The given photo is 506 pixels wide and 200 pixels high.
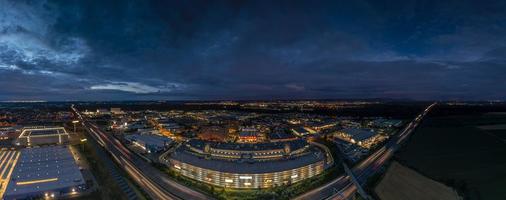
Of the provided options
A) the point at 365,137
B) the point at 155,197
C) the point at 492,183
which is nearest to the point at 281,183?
the point at 155,197

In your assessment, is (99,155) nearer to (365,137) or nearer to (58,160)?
(58,160)

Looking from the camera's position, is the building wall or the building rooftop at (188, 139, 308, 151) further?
the building rooftop at (188, 139, 308, 151)

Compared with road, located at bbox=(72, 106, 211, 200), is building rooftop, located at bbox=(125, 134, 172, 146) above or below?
above

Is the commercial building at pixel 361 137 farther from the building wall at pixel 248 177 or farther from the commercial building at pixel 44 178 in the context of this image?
the commercial building at pixel 44 178

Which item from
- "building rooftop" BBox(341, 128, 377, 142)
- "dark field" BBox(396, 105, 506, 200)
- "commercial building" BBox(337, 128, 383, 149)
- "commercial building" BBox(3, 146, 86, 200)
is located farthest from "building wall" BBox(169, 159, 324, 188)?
"building rooftop" BBox(341, 128, 377, 142)

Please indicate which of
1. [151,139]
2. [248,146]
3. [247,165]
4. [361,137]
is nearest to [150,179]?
[247,165]

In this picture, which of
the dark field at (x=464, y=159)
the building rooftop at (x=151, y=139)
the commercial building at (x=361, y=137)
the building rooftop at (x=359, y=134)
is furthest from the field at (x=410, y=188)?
the building rooftop at (x=151, y=139)

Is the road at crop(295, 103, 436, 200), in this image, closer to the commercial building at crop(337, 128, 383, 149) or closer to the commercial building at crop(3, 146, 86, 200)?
the commercial building at crop(337, 128, 383, 149)
